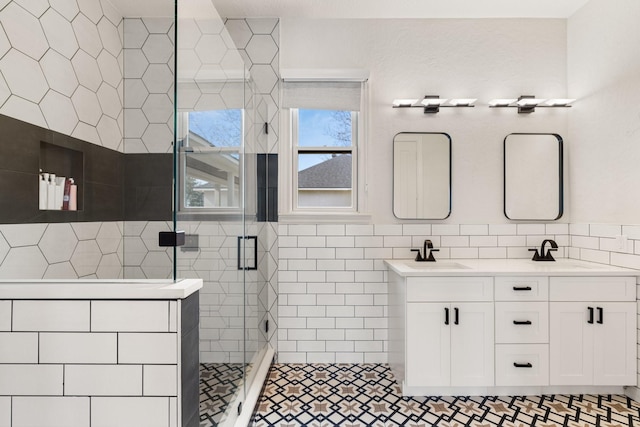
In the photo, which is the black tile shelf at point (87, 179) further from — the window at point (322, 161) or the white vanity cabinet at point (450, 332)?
the white vanity cabinet at point (450, 332)

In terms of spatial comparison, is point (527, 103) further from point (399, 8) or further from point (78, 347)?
point (78, 347)

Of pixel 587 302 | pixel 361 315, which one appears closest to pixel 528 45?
pixel 587 302

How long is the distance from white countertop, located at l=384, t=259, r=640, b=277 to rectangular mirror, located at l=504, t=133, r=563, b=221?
39 centimetres

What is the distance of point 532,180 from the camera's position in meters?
2.69

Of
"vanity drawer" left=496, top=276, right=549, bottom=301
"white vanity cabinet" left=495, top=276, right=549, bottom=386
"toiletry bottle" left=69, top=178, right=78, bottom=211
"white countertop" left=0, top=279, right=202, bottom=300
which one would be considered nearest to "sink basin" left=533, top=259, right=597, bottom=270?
"vanity drawer" left=496, top=276, right=549, bottom=301

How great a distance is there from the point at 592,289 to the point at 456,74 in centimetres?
181

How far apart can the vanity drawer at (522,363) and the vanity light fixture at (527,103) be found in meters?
1.76

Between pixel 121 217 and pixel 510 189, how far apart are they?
8.96 feet

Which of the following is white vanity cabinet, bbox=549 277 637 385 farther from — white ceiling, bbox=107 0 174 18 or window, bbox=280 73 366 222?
white ceiling, bbox=107 0 174 18

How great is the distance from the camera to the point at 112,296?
96 centimetres

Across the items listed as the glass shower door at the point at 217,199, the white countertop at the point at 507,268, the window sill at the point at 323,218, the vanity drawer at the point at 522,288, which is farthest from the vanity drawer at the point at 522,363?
the glass shower door at the point at 217,199

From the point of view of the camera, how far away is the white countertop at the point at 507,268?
6.97ft

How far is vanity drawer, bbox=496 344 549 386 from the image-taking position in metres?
2.14

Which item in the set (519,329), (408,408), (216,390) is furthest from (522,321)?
(216,390)
